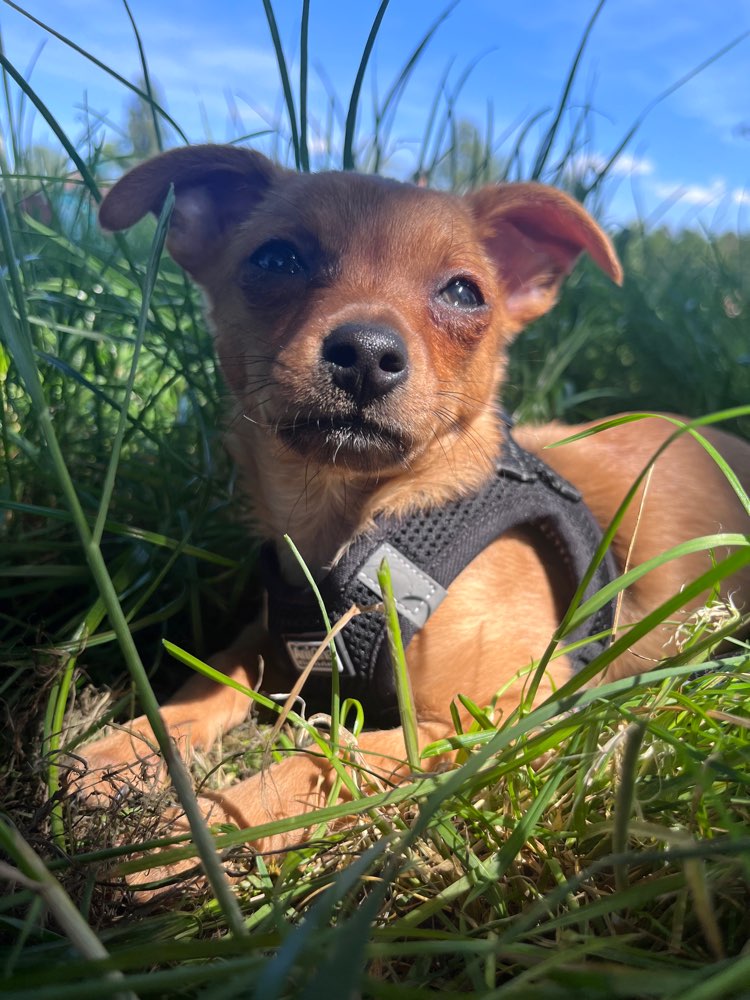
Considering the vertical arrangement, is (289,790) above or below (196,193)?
below

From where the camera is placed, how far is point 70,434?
2893 mm

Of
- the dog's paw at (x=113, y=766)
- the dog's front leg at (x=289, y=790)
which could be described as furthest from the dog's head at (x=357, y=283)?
the dog's paw at (x=113, y=766)

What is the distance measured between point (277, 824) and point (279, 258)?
1831mm

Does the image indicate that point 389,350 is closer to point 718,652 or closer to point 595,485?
point 595,485

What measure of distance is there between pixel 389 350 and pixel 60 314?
5.95 feet

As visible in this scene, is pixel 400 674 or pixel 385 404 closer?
pixel 400 674

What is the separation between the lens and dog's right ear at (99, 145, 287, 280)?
8.08ft

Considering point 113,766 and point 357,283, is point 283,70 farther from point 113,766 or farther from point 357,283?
point 113,766

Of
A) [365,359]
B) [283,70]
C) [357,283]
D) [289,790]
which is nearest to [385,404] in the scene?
[365,359]

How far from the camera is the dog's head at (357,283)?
6.57ft

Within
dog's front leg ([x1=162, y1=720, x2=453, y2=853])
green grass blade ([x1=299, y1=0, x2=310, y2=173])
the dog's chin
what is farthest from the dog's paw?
green grass blade ([x1=299, y1=0, x2=310, y2=173])

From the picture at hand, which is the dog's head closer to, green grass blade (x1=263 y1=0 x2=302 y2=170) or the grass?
green grass blade (x1=263 y1=0 x2=302 y2=170)

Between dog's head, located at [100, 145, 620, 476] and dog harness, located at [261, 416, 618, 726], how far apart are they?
0.80 ft

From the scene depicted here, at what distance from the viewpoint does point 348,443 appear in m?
2.04
